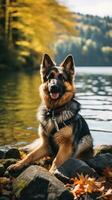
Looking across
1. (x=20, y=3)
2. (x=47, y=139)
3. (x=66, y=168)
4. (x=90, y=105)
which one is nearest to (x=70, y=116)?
(x=47, y=139)

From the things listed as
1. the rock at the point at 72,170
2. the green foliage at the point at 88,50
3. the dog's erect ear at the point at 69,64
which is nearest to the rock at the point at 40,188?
the rock at the point at 72,170

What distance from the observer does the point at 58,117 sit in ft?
27.6

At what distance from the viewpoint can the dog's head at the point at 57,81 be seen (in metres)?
8.20

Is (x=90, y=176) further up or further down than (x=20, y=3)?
further down

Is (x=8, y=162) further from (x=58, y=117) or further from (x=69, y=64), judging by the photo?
(x=69, y=64)

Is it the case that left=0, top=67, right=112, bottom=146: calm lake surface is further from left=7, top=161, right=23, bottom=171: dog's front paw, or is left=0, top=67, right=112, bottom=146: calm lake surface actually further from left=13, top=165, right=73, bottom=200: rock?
left=13, top=165, right=73, bottom=200: rock

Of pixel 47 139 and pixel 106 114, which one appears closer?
pixel 47 139

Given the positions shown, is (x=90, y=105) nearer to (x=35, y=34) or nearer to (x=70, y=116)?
(x=70, y=116)

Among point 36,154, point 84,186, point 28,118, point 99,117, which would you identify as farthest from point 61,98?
point 99,117

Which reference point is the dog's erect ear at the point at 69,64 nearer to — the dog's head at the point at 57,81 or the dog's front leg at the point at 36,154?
the dog's head at the point at 57,81

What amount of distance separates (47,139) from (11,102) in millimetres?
13443

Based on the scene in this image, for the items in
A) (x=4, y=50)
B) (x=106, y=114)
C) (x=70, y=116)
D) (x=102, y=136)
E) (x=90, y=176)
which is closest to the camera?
(x=90, y=176)

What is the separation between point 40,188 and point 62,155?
1.47 m

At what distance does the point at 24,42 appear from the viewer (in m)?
52.2
